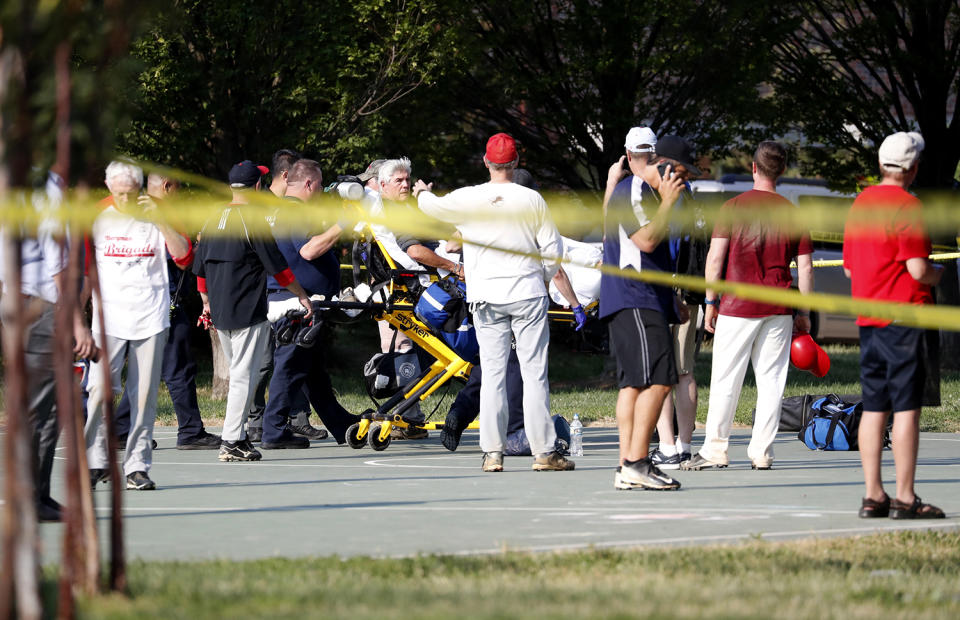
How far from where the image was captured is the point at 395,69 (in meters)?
17.9

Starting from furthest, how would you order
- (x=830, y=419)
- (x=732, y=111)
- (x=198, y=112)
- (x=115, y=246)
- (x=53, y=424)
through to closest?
(x=732, y=111) < (x=198, y=112) < (x=830, y=419) < (x=115, y=246) < (x=53, y=424)

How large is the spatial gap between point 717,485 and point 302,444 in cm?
403

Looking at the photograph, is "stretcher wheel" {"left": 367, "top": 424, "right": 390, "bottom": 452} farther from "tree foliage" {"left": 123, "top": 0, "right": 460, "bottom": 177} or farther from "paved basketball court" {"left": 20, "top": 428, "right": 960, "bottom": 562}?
"tree foliage" {"left": 123, "top": 0, "right": 460, "bottom": 177}

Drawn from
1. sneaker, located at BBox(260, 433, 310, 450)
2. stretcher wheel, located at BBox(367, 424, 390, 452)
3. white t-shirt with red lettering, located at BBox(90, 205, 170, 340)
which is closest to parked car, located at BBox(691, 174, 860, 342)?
sneaker, located at BBox(260, 433, 310, 450)

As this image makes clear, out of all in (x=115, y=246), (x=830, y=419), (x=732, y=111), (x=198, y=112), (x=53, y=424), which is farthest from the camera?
(x=732, y=111)

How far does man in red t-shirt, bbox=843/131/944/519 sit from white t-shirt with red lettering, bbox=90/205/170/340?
3.86 meters

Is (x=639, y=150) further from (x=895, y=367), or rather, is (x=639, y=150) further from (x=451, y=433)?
(x=451, y=433)

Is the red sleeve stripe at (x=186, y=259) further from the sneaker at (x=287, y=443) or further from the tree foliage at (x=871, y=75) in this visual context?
the tree foliage at (x=871, y=75)

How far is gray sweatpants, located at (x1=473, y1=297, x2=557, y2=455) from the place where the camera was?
9.34 metres

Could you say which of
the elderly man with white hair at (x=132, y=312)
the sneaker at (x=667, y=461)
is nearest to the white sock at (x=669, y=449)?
the sneaker at (x=667, y=461)

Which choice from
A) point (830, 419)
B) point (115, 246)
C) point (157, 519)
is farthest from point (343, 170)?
point (157, 519)

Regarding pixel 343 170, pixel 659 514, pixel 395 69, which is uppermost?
pixel 395 69

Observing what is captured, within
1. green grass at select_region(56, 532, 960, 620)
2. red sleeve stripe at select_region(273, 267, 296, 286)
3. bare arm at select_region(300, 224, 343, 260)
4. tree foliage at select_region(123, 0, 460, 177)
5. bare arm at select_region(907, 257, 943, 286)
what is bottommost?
green grass at select_region(56, 532, 960, 620)

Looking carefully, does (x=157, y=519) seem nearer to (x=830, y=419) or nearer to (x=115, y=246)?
(x=115, y=246)
